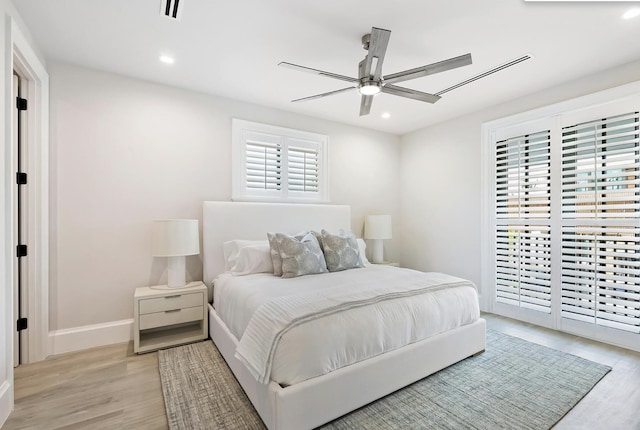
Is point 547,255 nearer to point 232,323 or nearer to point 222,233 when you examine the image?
point 232,323

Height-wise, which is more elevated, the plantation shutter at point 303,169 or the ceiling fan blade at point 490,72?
the ceiling fan blade at point 490,72

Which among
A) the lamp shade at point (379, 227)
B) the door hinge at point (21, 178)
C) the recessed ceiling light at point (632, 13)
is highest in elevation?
the recessed ceiling light at point (632, 13)

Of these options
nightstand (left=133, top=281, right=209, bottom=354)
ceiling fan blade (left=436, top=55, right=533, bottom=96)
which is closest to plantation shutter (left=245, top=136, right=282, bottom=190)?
nightstand (left=133, top=281, right=209, bottom=354)

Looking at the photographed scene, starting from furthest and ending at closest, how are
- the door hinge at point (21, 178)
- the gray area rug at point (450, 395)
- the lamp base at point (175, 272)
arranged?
the lamp base at point (175, 272) < the door hinge at point (21, 178) < the gray area rug at point (450, 395)

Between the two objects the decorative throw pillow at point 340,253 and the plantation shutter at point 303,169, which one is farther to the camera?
the plantation shutter at point 303,169

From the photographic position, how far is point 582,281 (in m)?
3.03

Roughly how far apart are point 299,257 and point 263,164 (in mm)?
1526

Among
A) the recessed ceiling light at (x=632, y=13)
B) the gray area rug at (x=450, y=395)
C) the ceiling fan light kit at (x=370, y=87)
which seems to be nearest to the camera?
the gray area rug at (x=450, y=395)

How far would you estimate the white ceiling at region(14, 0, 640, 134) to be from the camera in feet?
6.77

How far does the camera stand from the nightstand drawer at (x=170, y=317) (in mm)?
2699

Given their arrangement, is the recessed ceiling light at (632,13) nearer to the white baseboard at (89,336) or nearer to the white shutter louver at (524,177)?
the white shutter louver at (524,177)

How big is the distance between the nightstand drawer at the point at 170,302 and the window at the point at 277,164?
126 centimetres

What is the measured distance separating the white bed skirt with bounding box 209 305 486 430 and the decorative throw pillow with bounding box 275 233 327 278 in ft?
2.56

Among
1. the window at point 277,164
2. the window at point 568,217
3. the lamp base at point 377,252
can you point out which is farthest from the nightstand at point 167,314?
the window at point 568,217
